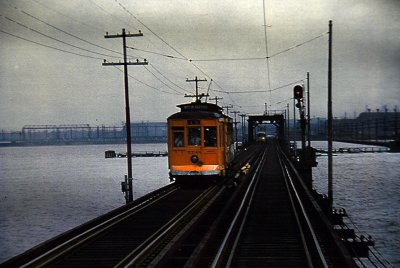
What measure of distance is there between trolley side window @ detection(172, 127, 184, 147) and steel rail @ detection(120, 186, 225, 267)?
12.5 feet

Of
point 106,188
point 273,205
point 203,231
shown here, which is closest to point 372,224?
point 273,205

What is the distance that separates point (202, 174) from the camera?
1044 inches

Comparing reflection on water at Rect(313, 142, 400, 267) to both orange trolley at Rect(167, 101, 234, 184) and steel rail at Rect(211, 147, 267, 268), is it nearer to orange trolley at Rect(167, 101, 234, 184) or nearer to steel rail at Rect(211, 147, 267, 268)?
steel rail at Rect(211, 147, 267, 268)

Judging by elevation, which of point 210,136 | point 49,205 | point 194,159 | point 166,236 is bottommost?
point 49,205

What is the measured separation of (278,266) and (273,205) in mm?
10923

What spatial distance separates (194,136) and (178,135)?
91cm

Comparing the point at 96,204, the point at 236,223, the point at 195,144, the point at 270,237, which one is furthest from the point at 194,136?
A: the point at 96,204

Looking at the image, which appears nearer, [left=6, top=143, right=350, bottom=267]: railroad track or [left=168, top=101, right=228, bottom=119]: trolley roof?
[left=6, top=143, right=350, bottom=267]: railroad track

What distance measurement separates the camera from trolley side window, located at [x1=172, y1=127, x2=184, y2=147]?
87.1 feet

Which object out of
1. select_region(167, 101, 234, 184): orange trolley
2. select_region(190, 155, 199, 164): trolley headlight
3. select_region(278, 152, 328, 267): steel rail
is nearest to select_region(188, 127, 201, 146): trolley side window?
select_region(167, 101, 234, 184): orange trolley

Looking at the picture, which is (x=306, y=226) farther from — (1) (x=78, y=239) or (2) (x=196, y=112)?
(2) (x=196, y=112)

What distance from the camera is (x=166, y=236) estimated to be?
51.1ft

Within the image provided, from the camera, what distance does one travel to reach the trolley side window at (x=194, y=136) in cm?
2634

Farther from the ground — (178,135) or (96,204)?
(178,135)
